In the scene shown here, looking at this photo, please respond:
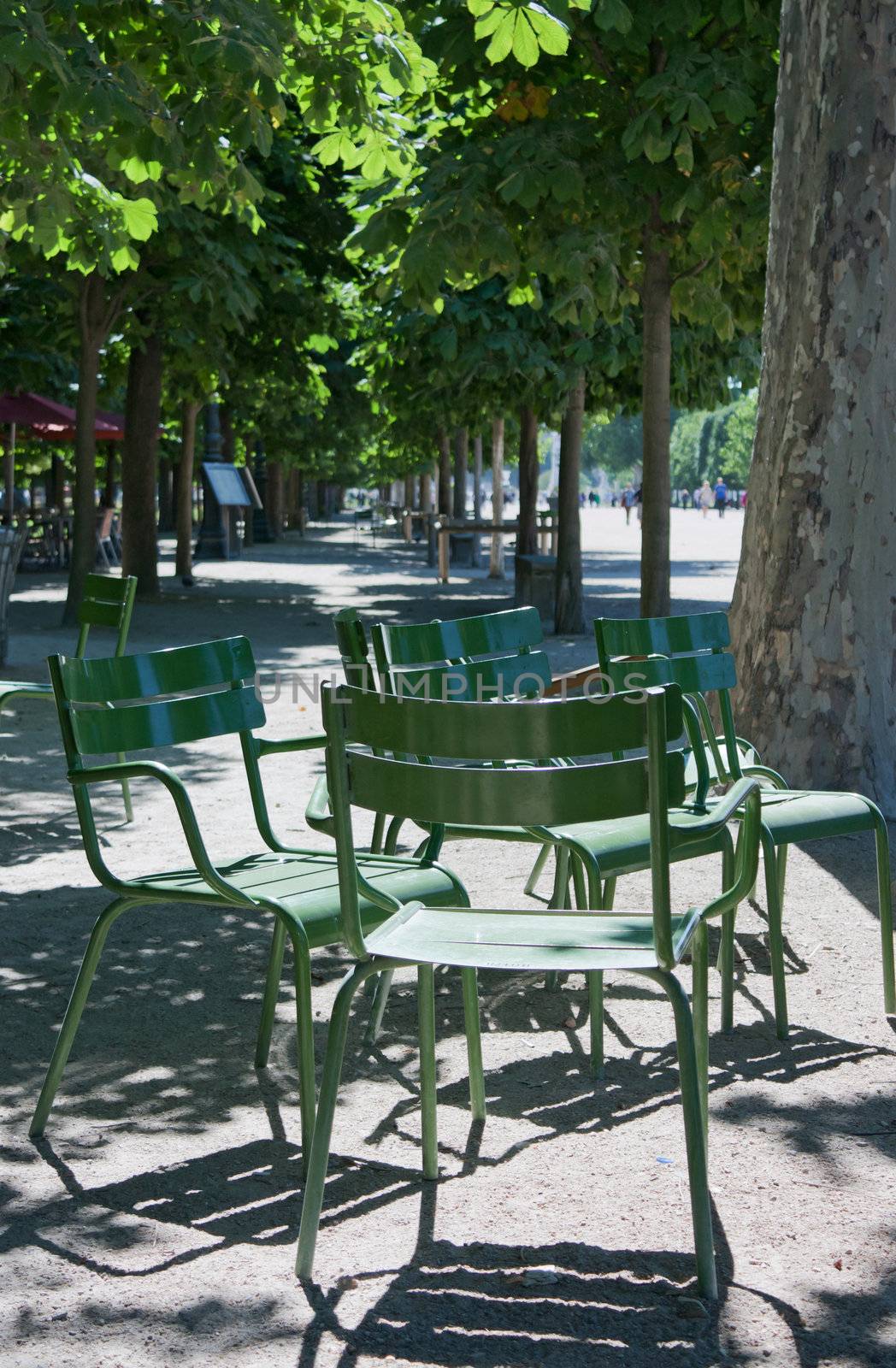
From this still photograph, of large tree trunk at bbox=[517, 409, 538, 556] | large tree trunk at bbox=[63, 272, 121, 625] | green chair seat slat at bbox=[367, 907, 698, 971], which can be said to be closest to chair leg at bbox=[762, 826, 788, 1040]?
green chair seat slat at bbox=[367, 907, 698, 971]

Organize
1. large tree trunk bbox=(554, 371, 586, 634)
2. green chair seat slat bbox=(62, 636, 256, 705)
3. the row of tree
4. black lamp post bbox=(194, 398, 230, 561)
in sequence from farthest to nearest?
black lamp post bbox=(194, 398, 230, 561)
large tree trunk bbox=(554, 371, 586, 634)
the row of tree
green chair seat slat bbox=(62, 636, 256, 705)

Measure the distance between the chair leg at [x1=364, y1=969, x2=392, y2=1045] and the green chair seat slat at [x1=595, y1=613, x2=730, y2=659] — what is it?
1236mm

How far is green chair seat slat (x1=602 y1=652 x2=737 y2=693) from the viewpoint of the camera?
512 cm

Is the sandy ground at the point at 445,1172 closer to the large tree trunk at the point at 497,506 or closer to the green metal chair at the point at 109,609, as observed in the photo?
the green metal chair at the point at 109,609

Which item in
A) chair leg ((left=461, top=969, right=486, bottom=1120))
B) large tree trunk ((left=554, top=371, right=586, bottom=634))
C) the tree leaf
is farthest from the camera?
large tree trunk ((left=554, top=371, right=586, bottom=634))

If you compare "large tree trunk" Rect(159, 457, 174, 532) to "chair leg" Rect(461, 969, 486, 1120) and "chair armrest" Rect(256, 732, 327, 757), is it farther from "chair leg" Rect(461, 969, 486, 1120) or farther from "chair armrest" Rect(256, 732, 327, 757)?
"chair leg" Rect(461, 969, 486, 1120)

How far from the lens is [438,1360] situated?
2.93m

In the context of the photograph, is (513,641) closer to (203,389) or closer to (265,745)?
(265,745)

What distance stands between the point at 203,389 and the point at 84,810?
696 inches

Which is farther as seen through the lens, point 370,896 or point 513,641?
point 513,641

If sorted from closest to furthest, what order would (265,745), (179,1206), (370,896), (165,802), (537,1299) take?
(537,1299) < (179,1206) < (370,896) < (265,745) < (165,802)

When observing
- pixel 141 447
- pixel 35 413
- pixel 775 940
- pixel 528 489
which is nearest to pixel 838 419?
pixel 775 940

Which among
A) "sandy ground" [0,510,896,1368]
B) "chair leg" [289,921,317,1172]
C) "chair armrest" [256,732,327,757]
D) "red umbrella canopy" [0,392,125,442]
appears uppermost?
"red umbrella canopy" [0,392,125,442]

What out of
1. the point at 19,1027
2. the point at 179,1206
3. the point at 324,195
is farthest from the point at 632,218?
the point at 324,195
